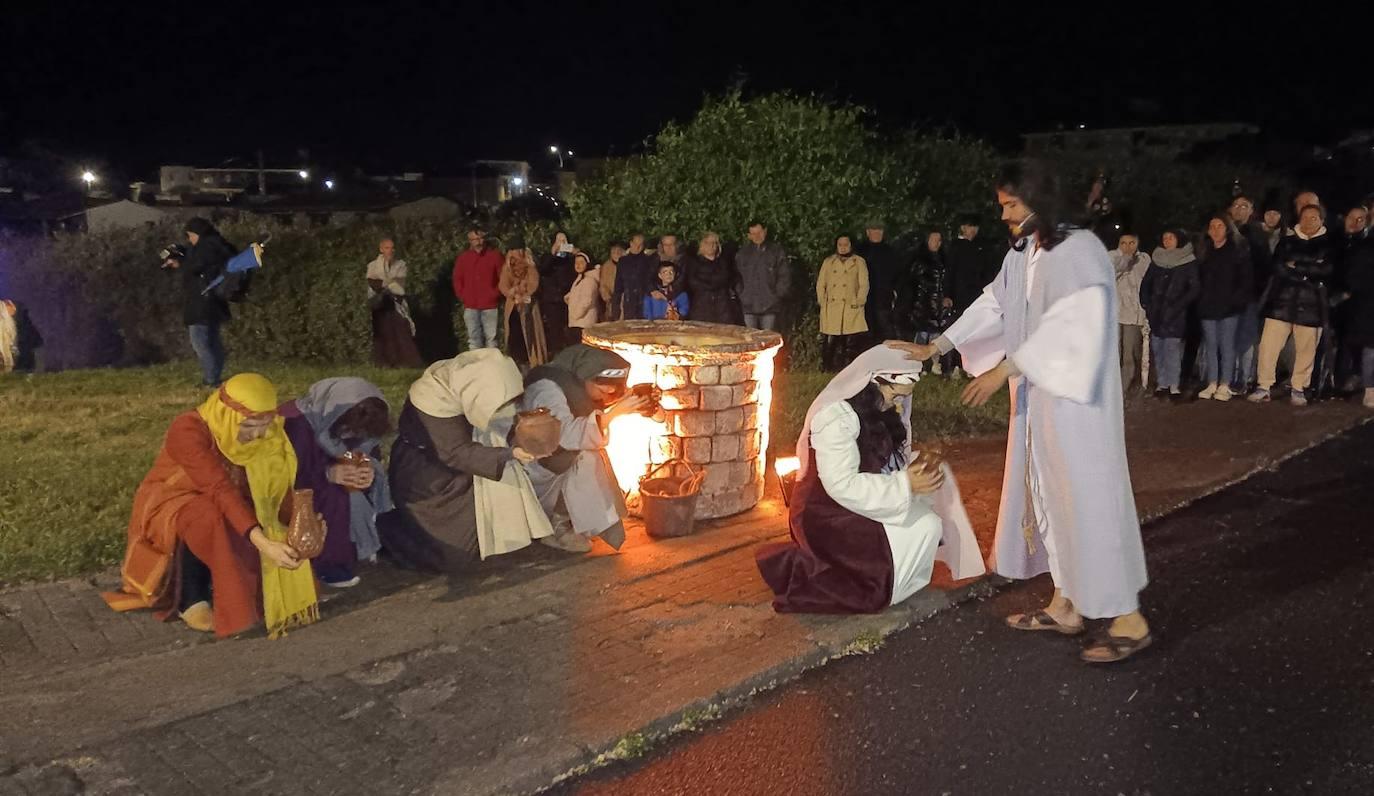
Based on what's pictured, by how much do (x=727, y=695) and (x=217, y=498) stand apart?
2215 millimetres

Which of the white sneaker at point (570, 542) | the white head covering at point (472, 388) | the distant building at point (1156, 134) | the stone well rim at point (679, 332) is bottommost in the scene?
the white sneaker at point (570, 542)

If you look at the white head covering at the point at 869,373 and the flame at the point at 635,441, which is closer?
the white head covering at the point at 869,373

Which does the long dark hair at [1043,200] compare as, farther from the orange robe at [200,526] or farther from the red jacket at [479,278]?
the red jacket at [479,278]

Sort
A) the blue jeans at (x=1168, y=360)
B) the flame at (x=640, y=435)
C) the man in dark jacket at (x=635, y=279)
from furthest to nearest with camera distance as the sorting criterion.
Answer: the man in dark jacket at (x=635, y=279)
the blue jeans at (x=1168, y=360)
the flame at (x=640, y=435)

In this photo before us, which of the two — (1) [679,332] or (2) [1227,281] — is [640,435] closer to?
(1) [679,332]

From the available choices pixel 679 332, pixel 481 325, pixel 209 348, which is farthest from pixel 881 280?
pixel 209 348

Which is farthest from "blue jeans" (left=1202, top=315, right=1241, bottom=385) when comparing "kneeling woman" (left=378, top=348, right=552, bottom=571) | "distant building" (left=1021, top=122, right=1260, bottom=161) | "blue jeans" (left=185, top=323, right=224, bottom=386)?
"distant building" (left=1021, top=122, right=1260, bottom=161)

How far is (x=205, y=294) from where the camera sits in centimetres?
1106

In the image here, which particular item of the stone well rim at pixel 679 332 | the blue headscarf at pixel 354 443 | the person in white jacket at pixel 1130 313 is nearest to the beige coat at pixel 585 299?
the person in white jacket at pixel 1130 313

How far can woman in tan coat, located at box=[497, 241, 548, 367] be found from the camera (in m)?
13.0

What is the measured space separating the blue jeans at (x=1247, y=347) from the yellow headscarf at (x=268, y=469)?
29.3 feet

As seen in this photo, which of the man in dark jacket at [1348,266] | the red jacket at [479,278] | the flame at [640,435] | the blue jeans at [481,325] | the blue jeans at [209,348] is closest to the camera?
the flame at [640,435]

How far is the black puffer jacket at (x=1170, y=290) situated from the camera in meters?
10.8

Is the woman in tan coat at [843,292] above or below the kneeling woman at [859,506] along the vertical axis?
above
